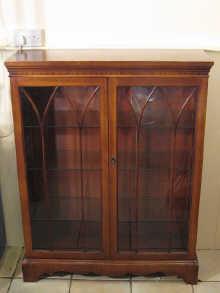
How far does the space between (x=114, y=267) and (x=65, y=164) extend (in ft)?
1.91

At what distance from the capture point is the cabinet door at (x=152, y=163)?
185 centimetres

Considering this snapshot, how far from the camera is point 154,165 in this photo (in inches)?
79.6

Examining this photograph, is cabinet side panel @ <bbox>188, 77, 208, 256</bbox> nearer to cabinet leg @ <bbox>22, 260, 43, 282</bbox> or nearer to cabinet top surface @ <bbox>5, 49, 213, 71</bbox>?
cabinet top surface @ <bbox>5, 49, 213, 71</bbox>

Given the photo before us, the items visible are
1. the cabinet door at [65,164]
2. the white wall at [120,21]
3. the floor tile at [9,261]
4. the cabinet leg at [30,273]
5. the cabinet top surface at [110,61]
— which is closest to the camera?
the cabinet top surface at [110,61]

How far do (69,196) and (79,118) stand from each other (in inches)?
16.8

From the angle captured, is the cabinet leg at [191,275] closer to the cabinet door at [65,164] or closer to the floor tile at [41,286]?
the cabinet door at [65,164]

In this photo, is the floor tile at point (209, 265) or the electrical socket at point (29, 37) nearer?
the electrical socket at point (29, 37)

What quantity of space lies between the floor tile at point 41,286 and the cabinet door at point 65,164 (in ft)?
0.51

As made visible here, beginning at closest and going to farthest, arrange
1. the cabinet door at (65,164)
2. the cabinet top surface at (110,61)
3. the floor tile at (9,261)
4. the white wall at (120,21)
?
the cabinet top surface at (110,61) → the cabinet door at (65,164) → the white wall at (120,21) → the floor tile at (9,261)

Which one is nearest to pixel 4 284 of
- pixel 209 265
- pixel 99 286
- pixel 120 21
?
pixel 99 286

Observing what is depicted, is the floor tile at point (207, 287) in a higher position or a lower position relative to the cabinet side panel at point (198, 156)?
lower

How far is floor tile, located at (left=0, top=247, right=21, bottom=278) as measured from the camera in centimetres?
227

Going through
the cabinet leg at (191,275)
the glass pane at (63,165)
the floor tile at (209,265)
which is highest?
the glass pane at (63,165)

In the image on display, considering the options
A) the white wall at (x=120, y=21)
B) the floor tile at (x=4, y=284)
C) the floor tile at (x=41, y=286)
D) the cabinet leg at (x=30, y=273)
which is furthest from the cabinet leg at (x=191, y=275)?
the white wall at (x=120, y=21)
